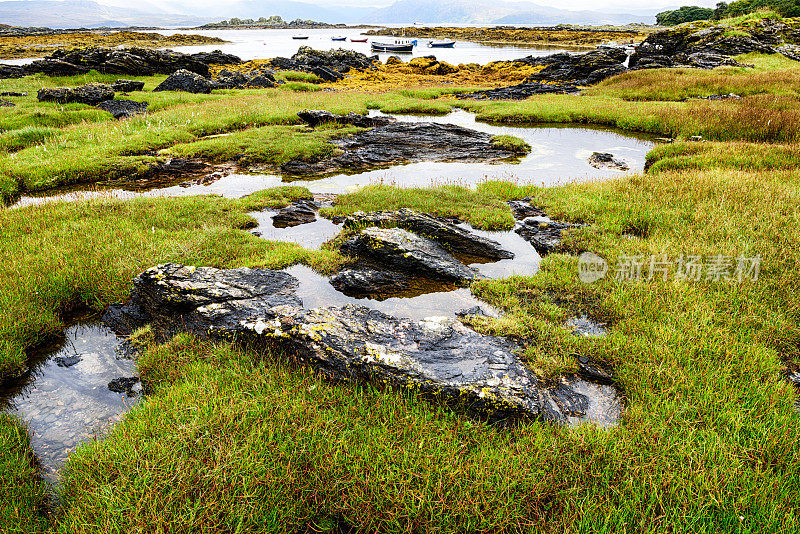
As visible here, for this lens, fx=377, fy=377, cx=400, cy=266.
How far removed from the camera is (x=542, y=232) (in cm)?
1214

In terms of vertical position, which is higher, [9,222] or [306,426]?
[9,222]

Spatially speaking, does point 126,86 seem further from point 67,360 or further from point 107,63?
point 67,360

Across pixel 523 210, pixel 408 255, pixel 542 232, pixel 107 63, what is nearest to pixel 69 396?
pixel 408 255

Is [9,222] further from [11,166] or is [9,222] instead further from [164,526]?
[164,526]

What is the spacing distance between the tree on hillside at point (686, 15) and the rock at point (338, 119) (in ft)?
547

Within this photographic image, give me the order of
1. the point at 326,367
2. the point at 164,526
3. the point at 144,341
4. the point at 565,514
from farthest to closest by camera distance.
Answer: the point at 144,341
the point at 326,367
the point at 565,514
the point at 164,526

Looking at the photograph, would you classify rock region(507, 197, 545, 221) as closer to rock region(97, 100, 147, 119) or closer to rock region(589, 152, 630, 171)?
rock region(589, 152, 630, 171)

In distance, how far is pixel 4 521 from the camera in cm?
393

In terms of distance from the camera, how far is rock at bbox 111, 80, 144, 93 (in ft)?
118

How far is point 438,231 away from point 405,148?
43.3 ft

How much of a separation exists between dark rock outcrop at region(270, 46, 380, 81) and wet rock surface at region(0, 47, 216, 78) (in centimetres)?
1787

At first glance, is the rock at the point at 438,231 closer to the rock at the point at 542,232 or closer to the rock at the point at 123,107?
the rock at the point at 542,232

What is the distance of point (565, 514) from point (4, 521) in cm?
590

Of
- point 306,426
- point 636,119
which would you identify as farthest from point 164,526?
point 636,119
